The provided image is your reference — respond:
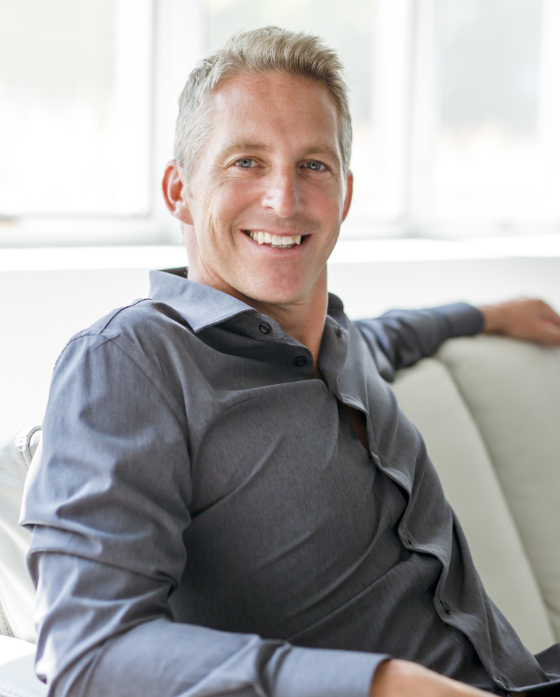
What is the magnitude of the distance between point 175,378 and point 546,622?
1064mm

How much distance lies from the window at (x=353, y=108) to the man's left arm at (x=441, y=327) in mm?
542

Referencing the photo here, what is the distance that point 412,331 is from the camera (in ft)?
5.48

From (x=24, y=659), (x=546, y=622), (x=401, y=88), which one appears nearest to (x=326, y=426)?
(x=24, y=659)

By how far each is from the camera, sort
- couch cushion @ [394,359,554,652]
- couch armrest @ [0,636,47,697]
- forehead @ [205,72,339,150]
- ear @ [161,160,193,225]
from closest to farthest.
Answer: couch armrest @ [0,636,47,697], forehead @ [205,72,339,150], ear @ [161,160,193,225], couch cushion @ [394,359,554,652]

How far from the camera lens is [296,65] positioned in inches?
44.4

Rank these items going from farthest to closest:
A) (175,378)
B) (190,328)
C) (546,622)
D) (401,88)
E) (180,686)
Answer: (401,88) < (546,622) < (190,328) < (175,378) < (180,686)

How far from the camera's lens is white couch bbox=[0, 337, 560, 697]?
59.5 inches

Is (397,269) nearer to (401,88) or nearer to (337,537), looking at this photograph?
(401,88)

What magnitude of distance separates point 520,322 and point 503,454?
36 cm

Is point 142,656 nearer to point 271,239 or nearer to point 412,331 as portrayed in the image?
point 271,239

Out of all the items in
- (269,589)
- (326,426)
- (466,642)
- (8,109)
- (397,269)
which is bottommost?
(466,642)

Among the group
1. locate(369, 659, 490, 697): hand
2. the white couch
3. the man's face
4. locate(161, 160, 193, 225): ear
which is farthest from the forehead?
locate(369, 659, 490, 697): hand

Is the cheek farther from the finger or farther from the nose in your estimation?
the finger

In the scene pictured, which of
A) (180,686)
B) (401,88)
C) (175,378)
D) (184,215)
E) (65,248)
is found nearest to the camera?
(180,686)
